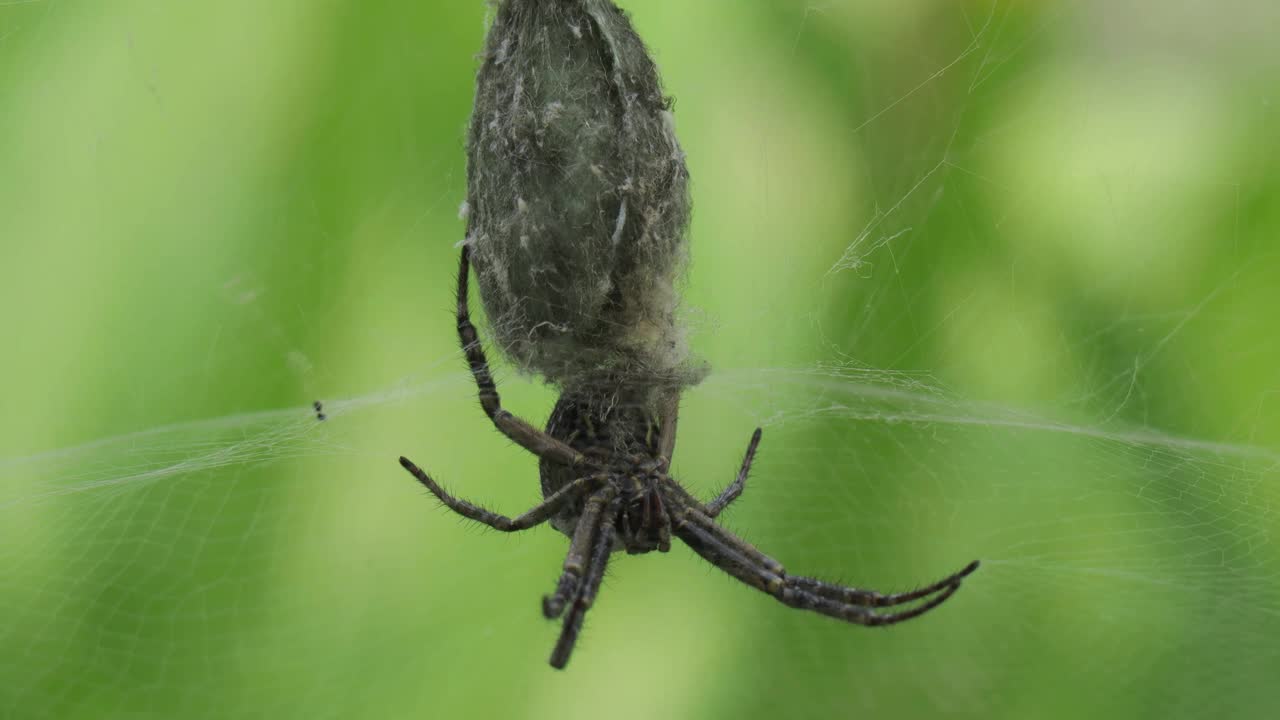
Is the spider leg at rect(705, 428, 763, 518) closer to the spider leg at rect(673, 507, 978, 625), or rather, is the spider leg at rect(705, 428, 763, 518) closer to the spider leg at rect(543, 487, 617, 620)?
the spider leg at rect(673, 507, 978, 625)

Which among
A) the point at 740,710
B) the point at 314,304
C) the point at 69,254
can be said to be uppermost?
the point at 69,254

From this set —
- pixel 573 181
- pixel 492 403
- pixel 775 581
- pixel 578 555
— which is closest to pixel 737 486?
pixel 775 581

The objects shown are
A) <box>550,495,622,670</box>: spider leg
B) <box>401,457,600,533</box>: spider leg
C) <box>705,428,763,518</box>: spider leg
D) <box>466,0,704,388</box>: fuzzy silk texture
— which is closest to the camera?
<box>466,0,704,388</box>: fuzzy silk texture

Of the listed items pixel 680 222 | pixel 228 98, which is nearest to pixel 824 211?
pixel 680 222

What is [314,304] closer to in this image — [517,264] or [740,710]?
[517,264]

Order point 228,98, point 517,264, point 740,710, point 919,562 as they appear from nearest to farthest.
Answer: point 517,264
point 228,98
point 740,710
point 919,562

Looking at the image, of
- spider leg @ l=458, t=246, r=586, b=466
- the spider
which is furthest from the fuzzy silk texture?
the spider

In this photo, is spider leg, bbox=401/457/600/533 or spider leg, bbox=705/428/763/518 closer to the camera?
spider leg, bbox=401/457/600/533
